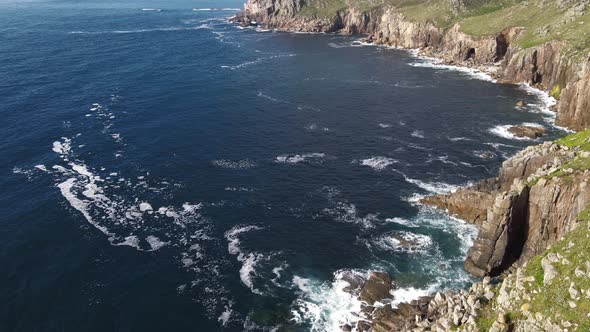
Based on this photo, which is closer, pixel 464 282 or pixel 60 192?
pixel 464 282

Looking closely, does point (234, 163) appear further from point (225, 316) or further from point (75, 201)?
point (225, 316)

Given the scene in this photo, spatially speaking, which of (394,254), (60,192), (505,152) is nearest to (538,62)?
(505,152)

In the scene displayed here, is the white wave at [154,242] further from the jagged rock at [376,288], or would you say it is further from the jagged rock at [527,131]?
the jagged rock at [527,131]

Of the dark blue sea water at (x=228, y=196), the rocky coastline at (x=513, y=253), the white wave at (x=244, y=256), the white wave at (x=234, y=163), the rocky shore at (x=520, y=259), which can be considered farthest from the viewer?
the white wave at (x=234, y=163)

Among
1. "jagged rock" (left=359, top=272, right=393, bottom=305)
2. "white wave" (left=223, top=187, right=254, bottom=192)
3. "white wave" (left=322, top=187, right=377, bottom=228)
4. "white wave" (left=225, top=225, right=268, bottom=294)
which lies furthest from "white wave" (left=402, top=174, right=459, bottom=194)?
"white wave" (left=225, top=225, right=268, bottom=294)

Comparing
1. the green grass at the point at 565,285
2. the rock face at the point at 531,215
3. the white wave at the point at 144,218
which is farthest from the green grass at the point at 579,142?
the white wave at the point at 144,218

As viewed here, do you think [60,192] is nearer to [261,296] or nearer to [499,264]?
[261,296]
